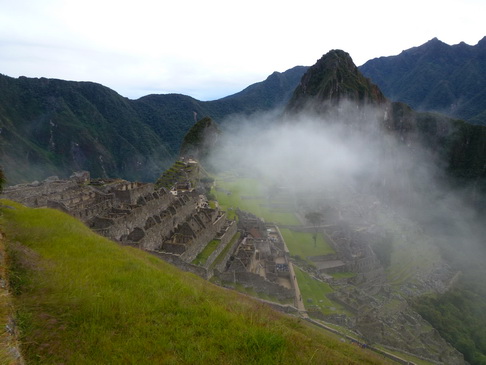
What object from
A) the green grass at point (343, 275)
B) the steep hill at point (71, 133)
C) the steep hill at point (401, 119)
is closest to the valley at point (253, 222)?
the green grass at point (343, 275)

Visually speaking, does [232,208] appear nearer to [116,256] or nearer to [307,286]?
[307,286]

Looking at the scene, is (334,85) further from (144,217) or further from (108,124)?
(144,217)

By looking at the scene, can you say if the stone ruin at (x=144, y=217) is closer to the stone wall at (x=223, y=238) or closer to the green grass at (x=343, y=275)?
the stone wall at (x=223, y=238)

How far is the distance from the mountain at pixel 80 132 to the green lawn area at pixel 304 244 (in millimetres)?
53376

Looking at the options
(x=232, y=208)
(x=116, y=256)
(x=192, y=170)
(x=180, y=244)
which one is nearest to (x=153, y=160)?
(x=192, y=170)

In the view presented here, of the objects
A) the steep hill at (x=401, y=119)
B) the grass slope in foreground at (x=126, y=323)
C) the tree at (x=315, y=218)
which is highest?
the steep hill at (x=401, y=119)

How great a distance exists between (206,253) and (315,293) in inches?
382

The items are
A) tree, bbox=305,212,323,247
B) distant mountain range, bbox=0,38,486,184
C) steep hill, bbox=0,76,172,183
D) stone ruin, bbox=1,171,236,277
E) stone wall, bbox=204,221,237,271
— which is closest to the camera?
stone ruin, bbox=1,171,236,277

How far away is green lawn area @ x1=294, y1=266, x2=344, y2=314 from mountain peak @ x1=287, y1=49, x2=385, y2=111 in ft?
295

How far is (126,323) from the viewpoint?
5.11m

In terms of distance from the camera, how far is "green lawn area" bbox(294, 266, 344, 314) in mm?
23562

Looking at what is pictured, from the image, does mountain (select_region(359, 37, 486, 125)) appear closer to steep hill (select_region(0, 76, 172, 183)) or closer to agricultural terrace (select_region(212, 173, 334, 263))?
agricultural terrace (select_region(212, 173, 334, 263))

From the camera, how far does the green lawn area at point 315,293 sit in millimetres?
23562

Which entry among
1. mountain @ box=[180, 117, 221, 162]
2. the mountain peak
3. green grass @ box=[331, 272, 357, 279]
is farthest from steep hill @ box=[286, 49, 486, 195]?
green grass @ box=[331, 272, 357, 279]
